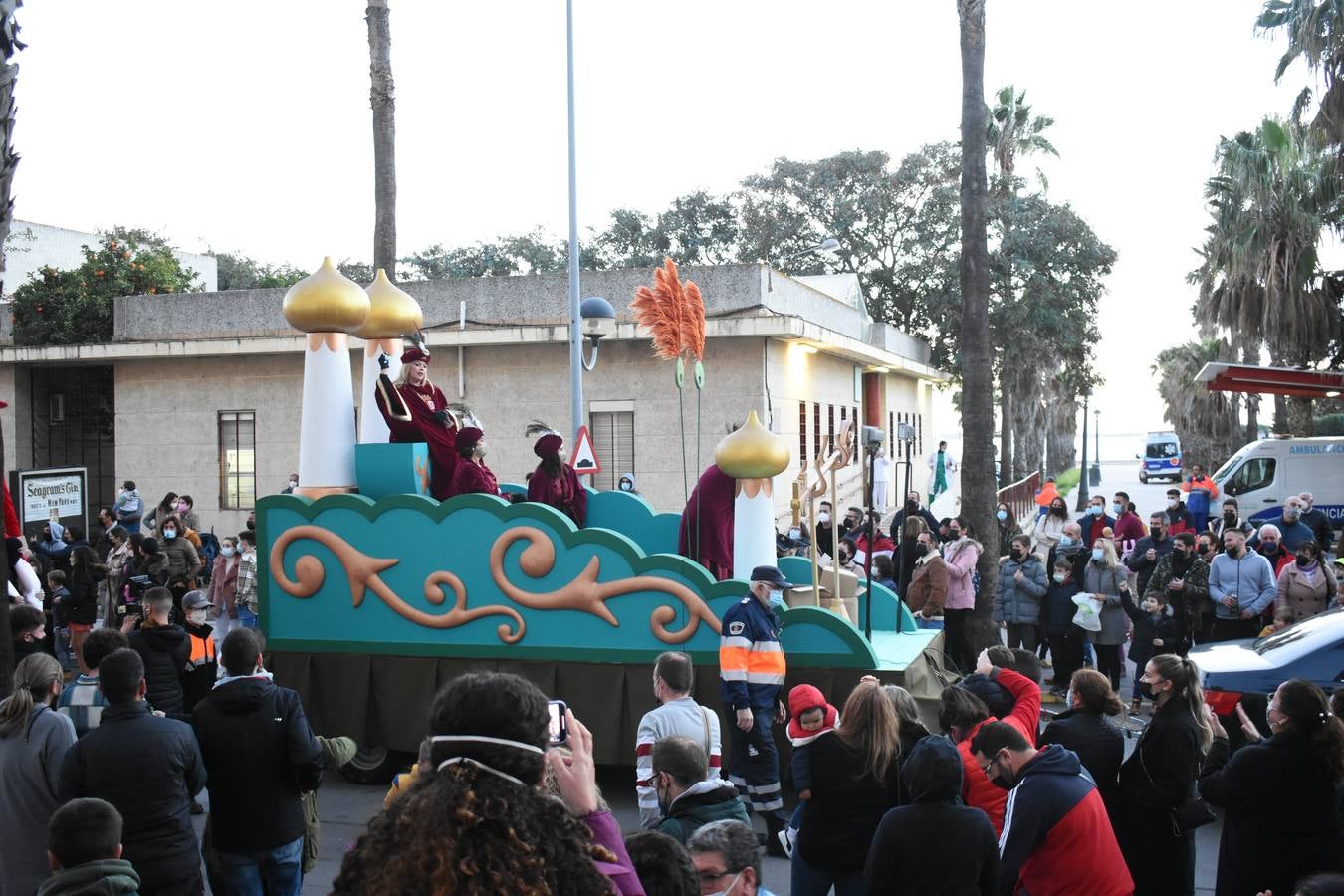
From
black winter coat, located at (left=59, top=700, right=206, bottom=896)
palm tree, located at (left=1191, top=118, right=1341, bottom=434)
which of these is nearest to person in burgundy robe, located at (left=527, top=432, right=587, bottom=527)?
black winter coat, located at (left=59, top=700, right=206, bottom=896)

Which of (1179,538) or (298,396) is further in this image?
(298,396)

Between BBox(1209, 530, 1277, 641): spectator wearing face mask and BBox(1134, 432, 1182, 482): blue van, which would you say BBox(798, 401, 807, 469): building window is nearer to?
BBox(1209, 530, 1277, 641): spectator wearing face mask

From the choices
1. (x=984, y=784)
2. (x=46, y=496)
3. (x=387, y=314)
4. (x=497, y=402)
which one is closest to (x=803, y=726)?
(x=984, y=784)

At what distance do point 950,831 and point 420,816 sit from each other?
8.23ft

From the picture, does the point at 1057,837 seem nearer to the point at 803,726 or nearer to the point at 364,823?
the point at 803,726

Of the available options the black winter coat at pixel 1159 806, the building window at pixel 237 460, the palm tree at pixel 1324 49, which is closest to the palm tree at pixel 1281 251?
the palm tree at pixel 1324 49

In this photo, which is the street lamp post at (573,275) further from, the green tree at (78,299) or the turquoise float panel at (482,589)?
the green tree at (78,299)

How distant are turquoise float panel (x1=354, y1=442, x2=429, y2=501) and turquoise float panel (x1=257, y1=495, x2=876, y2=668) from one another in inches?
14.3

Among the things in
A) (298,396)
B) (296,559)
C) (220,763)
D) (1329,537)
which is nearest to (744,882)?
(220,763)

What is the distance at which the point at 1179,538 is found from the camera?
468 inches

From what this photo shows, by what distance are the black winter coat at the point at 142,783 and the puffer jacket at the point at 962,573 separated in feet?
28.6

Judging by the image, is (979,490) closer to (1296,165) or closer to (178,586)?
(178,586)

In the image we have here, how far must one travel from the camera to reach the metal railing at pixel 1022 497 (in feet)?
90.5

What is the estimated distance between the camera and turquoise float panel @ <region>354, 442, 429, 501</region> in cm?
977
